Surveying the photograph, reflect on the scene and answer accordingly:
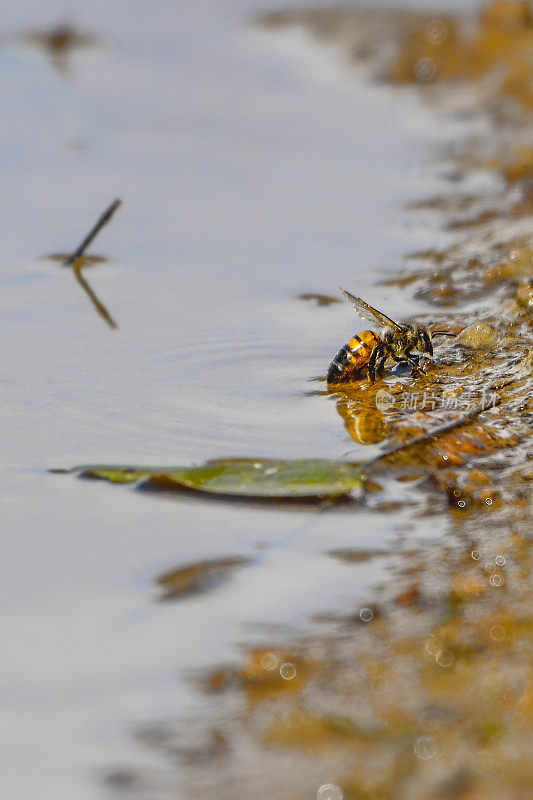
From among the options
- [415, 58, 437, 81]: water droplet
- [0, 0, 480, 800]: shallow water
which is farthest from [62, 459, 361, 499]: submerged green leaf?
[415, 58, 437, 81]: water droplet

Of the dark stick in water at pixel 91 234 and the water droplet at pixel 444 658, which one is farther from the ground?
the water droplet at pixel 444 658


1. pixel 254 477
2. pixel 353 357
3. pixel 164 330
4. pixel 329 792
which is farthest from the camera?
pixel 164 330

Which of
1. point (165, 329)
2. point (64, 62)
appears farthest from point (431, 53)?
point (165, 329)

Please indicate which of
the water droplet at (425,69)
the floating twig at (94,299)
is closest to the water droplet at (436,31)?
the water droplet at (425,69)

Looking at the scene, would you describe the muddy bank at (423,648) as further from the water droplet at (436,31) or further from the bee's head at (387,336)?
the water droplet at (436,31)

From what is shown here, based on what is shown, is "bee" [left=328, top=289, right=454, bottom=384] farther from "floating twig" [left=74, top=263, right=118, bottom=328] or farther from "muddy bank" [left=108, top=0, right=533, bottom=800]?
"floating twig" [left=74, top=263, right=118, bottom=328]

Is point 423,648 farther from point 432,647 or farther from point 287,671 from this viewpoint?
point 287,671

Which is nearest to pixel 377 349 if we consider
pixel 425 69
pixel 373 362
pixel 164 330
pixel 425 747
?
pixel 373 362

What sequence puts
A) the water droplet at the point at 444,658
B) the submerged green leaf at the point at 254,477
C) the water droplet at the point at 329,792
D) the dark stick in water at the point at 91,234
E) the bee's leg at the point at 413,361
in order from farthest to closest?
the dark stick in water at the point at 91,234
the bee's leg at the point at 413,361
the submerged green leaf at the point at 254,477
the water droplet at the point at 444,658
the water droplet at the point at 329,792
